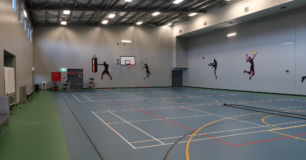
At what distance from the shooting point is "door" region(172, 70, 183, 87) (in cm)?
3431

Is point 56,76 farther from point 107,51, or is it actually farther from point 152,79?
point 152,79

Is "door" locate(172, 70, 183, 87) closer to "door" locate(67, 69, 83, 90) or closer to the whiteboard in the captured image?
"door" locate(67, 69, 83, 90)

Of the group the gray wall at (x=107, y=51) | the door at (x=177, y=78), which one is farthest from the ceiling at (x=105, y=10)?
the door at (x=177, y=78)

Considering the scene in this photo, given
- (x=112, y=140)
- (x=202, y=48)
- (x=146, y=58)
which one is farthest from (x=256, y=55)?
(x=112, y=140)

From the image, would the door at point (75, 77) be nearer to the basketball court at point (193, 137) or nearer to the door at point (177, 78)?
the door at point (177, 78)

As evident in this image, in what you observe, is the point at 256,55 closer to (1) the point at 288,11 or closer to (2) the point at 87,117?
(1) the point at 288,11

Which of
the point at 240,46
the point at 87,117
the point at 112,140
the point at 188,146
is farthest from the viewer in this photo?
the point at 240,46

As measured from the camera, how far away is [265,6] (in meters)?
18.8

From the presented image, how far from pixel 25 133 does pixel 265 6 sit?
19.2 m

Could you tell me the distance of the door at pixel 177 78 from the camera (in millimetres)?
34312

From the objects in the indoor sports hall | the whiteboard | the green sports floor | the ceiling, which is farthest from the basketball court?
the ceiling

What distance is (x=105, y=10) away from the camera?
2322 centimetres

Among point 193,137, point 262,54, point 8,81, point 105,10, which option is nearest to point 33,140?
point 193,137

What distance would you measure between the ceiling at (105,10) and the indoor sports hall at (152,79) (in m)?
0.12
